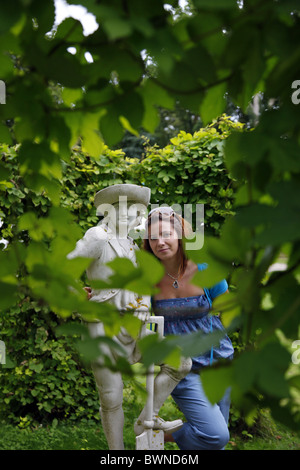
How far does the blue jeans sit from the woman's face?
2.91 ft

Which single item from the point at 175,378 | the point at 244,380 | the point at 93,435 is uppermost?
the point at 244,380

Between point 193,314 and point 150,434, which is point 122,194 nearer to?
point 193,314

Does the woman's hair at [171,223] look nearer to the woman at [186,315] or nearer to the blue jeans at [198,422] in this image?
the woman at [186,315]

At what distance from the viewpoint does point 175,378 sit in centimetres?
307

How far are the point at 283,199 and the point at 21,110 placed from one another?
1.67 feet

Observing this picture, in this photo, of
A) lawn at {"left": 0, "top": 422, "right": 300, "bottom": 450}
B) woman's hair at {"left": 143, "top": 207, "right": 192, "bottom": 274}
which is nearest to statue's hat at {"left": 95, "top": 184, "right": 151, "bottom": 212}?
woman's hair at {"left": 143, "top": 207, "right": 192, "bottom": 274}

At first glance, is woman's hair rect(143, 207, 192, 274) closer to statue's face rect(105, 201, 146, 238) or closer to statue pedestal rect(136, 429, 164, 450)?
statue's face rect(105, 201, 146, 238)

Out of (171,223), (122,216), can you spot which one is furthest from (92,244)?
(171,223)

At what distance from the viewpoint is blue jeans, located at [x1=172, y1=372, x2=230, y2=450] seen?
3.13 meters

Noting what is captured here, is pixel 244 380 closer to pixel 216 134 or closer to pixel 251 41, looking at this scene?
pixel 251 41
